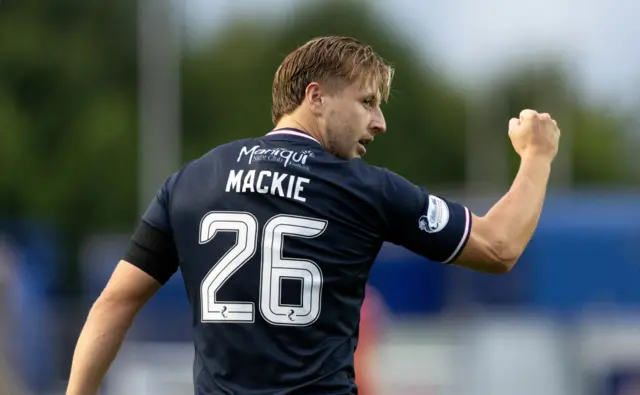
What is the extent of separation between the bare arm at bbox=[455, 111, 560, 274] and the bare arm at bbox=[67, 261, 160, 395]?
1035 mm

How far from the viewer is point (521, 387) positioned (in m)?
11.7

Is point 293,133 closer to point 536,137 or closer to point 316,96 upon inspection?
point 316,96

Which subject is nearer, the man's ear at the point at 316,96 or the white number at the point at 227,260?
the white number at the point at 227,260

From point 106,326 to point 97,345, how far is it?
66 millimetres

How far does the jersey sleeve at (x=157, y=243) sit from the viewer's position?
423cm

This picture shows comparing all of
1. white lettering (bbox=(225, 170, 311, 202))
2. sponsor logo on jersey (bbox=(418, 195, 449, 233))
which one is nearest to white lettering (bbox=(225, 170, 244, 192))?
white lettering (bbox=(225, 170, 311, 202))

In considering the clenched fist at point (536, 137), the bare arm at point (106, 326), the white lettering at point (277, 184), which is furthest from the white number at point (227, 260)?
the clenched fist at point (536, 137)

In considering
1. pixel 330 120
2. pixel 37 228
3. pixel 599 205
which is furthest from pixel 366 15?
pixel 330 120

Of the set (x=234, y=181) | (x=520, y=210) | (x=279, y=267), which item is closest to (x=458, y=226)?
(x=520, y=210)

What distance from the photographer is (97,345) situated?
13.8ft

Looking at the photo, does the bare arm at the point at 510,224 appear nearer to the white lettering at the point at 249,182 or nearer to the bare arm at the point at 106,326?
the white lettering at the point at 249,182

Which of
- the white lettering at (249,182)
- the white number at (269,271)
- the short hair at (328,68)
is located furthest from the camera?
the short hair at (328,68)

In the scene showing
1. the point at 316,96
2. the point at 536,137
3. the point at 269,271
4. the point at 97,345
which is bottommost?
the point at 97,345

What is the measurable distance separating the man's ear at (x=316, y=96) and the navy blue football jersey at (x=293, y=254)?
161 mm
